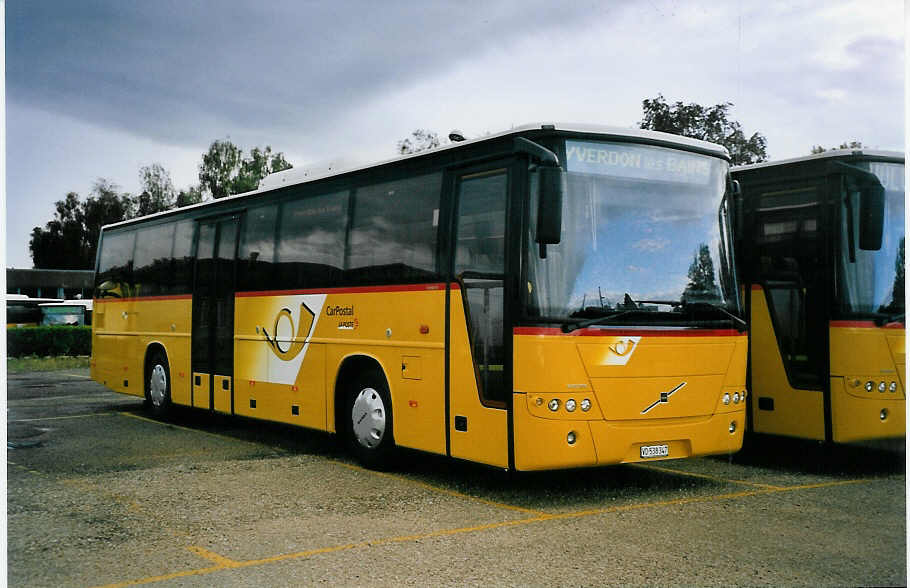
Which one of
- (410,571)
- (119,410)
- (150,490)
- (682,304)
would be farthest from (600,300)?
(119,410)

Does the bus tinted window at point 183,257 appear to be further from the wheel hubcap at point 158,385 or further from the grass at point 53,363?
the grass at point 53,363

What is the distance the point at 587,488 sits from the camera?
8.23 meters

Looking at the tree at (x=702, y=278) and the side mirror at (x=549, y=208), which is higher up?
the side mirror at (x=549, y=208)

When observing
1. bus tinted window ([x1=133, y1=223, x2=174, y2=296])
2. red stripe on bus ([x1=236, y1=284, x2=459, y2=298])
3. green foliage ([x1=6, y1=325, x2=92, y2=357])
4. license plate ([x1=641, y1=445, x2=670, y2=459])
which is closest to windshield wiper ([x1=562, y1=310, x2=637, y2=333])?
license plate ([x1=641, y1=445, x2=670, y2=459])

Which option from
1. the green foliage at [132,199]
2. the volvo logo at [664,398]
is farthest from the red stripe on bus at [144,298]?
the volvo logo at [664,398]

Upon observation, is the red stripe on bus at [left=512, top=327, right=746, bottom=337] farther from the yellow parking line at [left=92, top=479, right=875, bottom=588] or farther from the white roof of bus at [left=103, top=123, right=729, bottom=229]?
the white roof of bus at [left=103, top=123, right=729, bottom=229]

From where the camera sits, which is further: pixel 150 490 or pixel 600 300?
pixel 150 490

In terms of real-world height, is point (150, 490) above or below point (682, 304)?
below

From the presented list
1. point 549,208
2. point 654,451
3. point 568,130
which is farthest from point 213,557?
point 568,130

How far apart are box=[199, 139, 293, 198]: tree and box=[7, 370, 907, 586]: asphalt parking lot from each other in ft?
10.4

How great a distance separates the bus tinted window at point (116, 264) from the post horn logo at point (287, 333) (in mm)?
4217

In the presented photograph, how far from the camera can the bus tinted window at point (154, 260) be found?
1342cm

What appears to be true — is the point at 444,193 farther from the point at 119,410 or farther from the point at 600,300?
the point at 119,410

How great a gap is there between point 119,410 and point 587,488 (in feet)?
31.4
